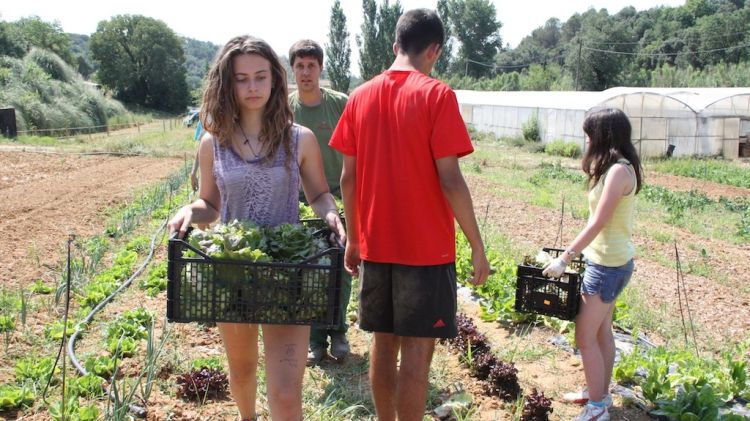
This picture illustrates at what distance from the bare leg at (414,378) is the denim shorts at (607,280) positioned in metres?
0.93

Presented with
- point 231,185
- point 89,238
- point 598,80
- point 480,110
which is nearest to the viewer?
point 231,185

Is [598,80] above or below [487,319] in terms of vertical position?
above

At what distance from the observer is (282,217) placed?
273 cm

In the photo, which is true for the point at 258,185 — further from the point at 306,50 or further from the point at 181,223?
the point at 306,50

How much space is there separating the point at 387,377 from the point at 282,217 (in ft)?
2.83

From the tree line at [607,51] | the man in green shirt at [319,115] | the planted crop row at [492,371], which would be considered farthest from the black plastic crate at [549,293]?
the tree line at [607,51]

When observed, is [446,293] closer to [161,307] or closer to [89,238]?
[161,307]

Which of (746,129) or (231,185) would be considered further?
(746,129)

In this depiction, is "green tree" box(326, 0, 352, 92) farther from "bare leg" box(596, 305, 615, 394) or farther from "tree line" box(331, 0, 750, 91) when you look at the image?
"bare leg" box(596, 305, 615, 394)

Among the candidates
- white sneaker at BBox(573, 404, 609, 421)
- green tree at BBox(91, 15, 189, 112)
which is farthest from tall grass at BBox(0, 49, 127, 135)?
white sneaker at BBox(573, 404, 609, 421)

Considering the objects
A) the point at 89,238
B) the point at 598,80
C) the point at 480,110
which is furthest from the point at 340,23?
the point at 89,238

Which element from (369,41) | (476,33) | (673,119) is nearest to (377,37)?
(369,41)

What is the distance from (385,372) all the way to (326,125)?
1.78 metres

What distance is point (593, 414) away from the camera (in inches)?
128
